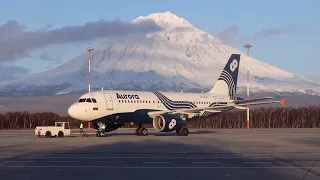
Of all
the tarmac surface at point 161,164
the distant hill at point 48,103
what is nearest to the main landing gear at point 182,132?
the tarmac surface at point 161,164

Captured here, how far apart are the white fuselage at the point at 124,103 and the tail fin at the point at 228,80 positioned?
364cm

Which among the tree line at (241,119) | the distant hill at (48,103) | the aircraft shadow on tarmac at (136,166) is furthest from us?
the distant hill at (48,103)

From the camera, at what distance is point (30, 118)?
84938 mm

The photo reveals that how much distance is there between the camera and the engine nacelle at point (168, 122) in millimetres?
45625

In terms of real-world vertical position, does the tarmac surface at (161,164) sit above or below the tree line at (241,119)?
below

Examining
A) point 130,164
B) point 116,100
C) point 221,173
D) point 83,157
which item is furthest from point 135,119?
point 221,173

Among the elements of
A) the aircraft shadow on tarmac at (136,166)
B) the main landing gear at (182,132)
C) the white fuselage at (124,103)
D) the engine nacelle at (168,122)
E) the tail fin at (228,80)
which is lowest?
the aircraft shadow on tarmac at (136,166)

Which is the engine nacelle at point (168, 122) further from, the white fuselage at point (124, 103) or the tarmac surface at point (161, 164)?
the tarmac surface at point (161, 164)

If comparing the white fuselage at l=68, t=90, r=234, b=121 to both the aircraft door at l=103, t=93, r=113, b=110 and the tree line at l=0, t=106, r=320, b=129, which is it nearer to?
the aircraft door at l=103, t=93, r=113, b=110

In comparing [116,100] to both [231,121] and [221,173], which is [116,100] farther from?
[231,121]

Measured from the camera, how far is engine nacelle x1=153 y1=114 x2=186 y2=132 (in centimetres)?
4562

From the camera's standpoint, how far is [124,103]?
4578 centimetres

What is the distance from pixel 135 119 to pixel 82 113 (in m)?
4.69

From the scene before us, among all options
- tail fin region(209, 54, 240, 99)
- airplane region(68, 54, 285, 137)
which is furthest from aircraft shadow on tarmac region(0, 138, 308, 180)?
tail fin region(209, 54, 240, 99)
